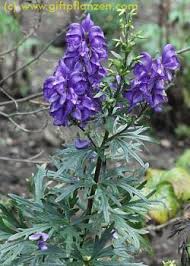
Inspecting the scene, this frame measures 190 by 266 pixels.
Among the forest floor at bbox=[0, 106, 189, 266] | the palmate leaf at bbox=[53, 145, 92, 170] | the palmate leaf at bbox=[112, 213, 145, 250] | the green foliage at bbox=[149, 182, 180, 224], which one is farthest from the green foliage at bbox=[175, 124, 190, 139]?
the palmate leaf at bbox=[53, 145, 92, 170]

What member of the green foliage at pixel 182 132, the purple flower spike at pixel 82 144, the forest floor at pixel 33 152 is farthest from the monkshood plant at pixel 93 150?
the green foliage at pixel 182 132

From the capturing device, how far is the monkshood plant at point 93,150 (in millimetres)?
2430

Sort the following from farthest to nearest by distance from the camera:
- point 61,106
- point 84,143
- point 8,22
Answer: point 8,22, point 84,143, point 61,106

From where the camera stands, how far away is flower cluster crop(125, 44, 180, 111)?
2.42 metres

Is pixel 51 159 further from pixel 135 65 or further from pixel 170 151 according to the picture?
pixel 170 151

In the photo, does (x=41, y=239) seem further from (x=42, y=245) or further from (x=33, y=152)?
(x=33, y=152)

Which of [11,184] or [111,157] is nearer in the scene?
[111,157]

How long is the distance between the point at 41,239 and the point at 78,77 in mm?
737

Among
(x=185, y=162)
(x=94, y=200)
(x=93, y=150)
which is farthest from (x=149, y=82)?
(x=185, y=162)

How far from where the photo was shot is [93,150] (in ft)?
8.52

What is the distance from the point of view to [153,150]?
6.12 metres

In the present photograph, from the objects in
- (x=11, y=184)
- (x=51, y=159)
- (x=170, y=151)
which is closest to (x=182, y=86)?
(x=170, y=151)

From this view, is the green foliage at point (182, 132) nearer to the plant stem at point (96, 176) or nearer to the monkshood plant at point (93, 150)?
the monkshood plant at point (93, 150)

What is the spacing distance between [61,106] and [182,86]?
13.0ft
